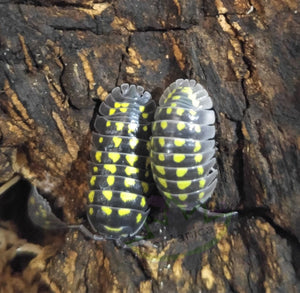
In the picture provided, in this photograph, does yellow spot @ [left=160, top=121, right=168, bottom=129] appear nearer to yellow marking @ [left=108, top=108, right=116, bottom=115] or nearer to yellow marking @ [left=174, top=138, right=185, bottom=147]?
yellow marking @ [left=174, top=138, right=185, bottom=147]

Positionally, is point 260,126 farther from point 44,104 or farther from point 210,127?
point 44,104

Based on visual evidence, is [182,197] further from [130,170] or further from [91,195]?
[91,195]

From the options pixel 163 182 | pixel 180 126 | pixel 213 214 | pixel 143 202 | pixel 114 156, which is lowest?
pixel 143 202

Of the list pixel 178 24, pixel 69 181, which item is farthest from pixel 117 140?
pixel 178 24

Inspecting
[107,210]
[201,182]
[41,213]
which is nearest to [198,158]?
[201,182]

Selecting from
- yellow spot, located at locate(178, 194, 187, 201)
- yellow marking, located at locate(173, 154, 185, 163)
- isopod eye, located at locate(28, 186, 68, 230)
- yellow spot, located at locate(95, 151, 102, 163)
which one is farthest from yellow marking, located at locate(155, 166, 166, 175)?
isopod eye, located at locate(28, 186, 68, 230)

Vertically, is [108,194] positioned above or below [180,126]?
below
